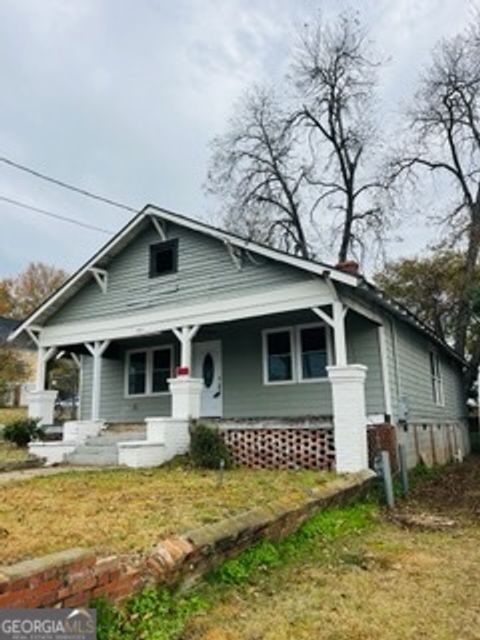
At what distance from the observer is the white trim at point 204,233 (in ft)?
32.4

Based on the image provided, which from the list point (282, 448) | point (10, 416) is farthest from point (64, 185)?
point (10, 416)

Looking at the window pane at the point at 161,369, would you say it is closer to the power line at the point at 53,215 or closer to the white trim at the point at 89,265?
the white trim at the point at 89,265

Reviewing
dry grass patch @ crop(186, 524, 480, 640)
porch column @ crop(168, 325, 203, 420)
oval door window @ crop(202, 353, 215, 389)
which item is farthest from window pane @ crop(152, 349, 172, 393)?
dry grass patch @ crop(186, 524, 480, 640)

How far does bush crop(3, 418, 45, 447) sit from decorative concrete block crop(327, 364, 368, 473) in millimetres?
7645

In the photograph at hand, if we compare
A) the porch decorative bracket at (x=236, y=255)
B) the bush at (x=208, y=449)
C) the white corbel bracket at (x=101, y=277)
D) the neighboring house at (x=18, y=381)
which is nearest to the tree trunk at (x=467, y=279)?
the porch decorative bracket at (x=236, y=255)

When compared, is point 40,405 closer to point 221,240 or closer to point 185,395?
point 185,395

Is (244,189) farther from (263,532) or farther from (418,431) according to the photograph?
(263,532)

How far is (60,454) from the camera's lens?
38.1 ft

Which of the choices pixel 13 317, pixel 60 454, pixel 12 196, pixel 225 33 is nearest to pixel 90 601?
pixel 60 454

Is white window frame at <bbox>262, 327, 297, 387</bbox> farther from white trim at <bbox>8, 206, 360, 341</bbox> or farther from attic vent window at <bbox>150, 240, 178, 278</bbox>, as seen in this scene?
attic vent window at <bbox>150, 240, 178, 278</bbox>

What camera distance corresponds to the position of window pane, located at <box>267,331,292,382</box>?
12562mm

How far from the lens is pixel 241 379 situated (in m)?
13.2

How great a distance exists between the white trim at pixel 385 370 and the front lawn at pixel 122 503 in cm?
293

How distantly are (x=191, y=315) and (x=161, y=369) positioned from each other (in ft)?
10.7
